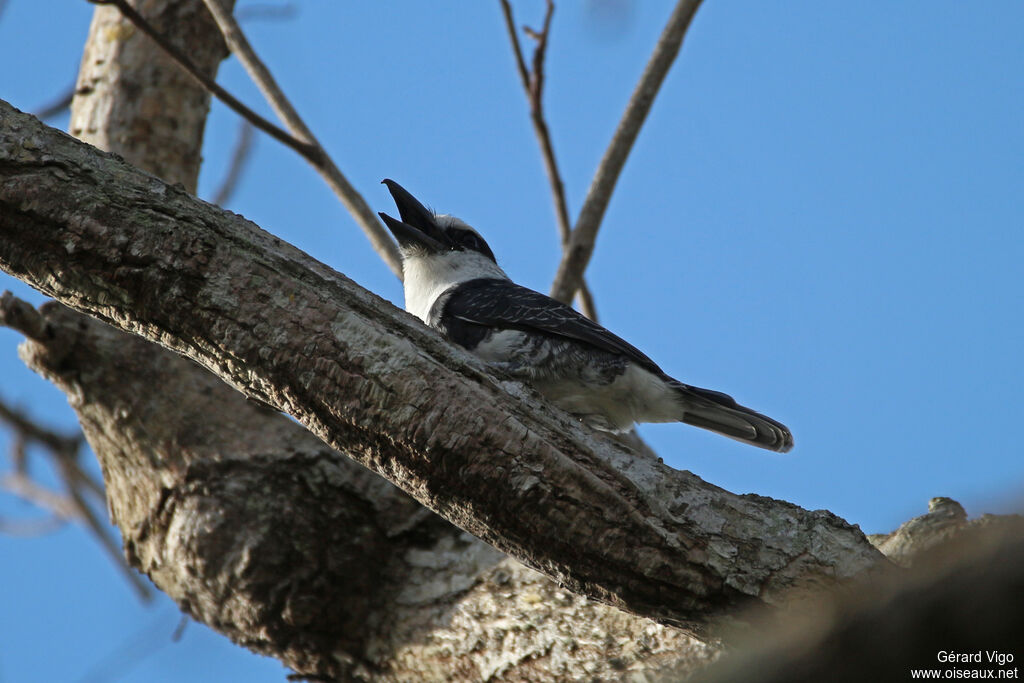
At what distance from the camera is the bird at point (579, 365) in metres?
4.21

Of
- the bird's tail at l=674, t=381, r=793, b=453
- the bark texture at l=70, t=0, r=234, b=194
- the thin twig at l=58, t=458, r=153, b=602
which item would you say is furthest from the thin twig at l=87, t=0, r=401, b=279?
the thin twig at l=58, t=458, r=153, b=602

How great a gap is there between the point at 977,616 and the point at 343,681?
10.6ft

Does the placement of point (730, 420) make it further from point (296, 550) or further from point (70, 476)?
point (70, 476)

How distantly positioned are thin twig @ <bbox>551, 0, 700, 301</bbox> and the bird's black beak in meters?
0.83

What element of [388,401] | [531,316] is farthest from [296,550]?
[531,316]

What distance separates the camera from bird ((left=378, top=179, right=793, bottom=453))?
166 inches

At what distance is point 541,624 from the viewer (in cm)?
319

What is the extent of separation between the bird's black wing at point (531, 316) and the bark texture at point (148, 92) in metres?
1.68

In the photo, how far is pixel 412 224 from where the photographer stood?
5.22m

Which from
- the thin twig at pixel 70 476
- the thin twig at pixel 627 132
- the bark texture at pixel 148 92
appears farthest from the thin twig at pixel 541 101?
the thin twig at pixel 70 476

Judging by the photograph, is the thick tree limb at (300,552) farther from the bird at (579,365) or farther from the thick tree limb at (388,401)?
the bird at (579,365)

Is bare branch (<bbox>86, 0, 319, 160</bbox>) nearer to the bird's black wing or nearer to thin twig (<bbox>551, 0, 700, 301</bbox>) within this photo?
the bird's black wing

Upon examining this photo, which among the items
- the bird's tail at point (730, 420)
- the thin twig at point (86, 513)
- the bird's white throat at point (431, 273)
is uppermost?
the bird's white throat at point (431, 273)

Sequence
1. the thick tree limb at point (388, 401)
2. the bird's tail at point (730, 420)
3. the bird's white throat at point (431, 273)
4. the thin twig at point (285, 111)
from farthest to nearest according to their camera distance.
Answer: the bird's white throat at point (431, 273) < the thin twig at point (285, 111) < the bird's tail at point (730, 420) < the thick tree limb at point (388, 401)
